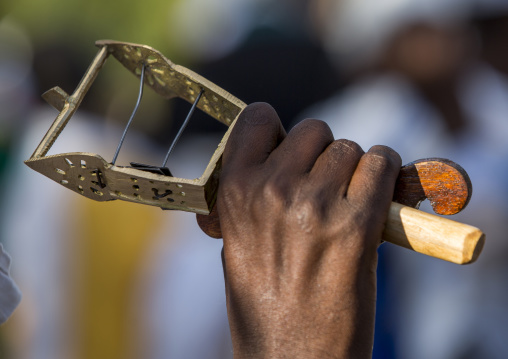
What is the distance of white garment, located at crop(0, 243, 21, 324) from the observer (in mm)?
1061

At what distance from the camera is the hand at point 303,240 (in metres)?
0.74

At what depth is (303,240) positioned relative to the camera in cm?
76

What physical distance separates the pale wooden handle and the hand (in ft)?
0.06

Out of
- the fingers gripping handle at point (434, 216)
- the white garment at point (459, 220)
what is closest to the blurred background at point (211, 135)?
the white garment at point (459, 220)

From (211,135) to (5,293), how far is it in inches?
57.9

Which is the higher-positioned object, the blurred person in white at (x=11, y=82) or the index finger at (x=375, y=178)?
the index finger at (x=375, y=178)

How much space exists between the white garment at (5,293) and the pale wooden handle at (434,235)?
69 cm

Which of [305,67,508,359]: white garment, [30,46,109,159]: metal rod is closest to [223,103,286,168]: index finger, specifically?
[30,46,109,159]: metal rod

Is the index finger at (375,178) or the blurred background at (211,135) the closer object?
the index finger at (375,178)

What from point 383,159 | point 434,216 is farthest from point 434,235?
point 383,159

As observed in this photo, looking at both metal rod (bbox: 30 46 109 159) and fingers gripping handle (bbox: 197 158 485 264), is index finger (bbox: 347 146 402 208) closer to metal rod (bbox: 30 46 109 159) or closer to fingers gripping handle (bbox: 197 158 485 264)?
fingers gripping handle (bbox: 197 158 485 264)

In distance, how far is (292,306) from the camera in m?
0.75

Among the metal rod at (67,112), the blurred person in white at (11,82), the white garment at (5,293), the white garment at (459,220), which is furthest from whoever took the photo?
the blurred person in white at (11,82)

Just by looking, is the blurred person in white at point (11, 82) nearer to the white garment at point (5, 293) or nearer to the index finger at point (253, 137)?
the white garment at point (5, 293)
